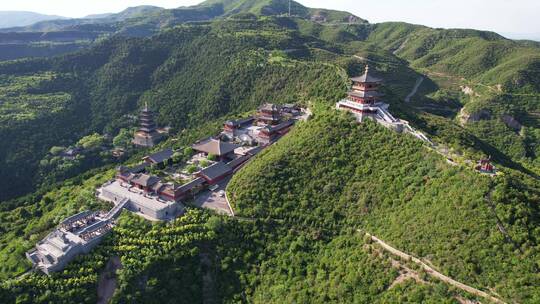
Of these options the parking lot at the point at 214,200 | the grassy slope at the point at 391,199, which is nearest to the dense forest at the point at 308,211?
the grassy slope at the point at 391,199

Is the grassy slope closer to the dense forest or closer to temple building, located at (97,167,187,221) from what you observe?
the dense forest

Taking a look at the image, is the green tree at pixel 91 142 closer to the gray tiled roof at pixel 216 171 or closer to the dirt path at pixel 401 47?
the gray tiled roof at pixel 216 171

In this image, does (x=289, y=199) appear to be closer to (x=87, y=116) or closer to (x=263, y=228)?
(x=263, y=228)

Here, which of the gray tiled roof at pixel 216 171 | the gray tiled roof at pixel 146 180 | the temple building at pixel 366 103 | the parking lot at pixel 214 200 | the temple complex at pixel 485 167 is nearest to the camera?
the temple complex at pixel 485 167

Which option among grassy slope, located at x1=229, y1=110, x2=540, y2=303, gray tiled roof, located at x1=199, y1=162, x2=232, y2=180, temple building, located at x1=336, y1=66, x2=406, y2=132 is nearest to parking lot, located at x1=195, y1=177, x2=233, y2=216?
grassy slope, located at x1=229, y1=110, x2=540, y2=303

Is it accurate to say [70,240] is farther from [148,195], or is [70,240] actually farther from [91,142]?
[91,142]

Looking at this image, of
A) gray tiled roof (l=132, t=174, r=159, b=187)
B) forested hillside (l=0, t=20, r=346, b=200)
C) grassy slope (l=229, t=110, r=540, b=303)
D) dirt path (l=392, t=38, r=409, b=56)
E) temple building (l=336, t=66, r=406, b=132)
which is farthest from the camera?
dirt path (l=392, t=38, r=409, b=56)

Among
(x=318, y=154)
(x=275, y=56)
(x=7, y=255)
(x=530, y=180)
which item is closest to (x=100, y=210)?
(x=7, y=255)
